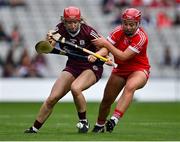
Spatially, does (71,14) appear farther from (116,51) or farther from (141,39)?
(141,39)

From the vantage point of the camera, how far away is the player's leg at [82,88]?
613 inches

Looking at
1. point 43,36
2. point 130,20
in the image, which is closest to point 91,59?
point 130,20

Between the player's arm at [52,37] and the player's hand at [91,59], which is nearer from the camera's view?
the player's hand at [91,59]

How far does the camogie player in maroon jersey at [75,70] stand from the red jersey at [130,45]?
13.6 inches

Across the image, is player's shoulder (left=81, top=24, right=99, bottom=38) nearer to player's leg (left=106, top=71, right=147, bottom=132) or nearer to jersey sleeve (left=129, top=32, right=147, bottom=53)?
jersey sleeve (left=129, top=32, right=147, bottom=53)

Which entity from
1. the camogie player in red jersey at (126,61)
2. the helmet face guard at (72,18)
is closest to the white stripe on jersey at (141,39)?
the camogie player in red jersey at (126,61)

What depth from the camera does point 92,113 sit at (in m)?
24.0

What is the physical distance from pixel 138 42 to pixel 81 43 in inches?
43.0

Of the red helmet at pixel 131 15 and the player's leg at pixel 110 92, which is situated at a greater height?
the red helmet at pixel 131 15

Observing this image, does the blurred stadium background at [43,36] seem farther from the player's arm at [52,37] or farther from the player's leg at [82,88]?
the player's arm at [52,37]

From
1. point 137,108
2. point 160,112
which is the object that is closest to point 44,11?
point 137,108

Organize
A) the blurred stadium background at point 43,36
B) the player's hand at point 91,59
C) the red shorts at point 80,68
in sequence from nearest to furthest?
the player's hand at point 91,59, the red shorts at point 80,68, the blurred stadium background at point 43,36

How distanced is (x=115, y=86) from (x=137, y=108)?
1141 centimetres

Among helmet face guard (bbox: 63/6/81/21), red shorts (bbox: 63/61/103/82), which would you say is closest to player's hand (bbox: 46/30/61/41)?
helmet face guard (bbox: 63/6/81/21)
